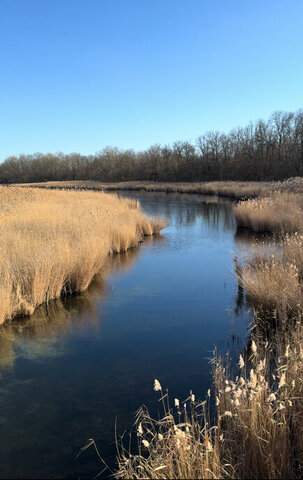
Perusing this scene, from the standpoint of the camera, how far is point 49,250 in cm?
735

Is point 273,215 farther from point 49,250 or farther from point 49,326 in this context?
point 49,326

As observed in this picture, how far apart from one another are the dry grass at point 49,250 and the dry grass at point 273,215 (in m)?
4.84

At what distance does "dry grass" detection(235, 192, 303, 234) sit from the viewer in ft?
39.0

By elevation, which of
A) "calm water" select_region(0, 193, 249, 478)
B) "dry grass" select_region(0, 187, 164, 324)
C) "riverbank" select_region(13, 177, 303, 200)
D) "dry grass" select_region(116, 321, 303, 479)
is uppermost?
"riverbank" select_region(13, 177, 303, 200)

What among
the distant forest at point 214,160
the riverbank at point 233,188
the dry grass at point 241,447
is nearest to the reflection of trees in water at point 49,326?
the dry grass at point 241,447

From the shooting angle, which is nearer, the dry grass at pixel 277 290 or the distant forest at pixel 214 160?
the dry grass at pixel 277 290

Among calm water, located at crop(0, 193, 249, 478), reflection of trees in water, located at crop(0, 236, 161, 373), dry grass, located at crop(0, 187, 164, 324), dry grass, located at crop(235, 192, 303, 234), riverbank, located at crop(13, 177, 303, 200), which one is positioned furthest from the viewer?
riverbank, located at crop(13, 177, 303, 200)

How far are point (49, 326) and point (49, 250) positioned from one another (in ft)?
6.45

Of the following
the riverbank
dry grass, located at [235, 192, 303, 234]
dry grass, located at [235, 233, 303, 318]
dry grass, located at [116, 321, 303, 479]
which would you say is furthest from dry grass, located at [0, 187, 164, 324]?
the riverbank

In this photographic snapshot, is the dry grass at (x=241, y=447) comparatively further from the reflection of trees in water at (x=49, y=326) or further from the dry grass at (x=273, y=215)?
the dry grass at (x=273, y=215)

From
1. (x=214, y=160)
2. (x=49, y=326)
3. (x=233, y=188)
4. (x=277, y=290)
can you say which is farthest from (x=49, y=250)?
(x=214, y=160)

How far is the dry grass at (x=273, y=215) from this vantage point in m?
11.9

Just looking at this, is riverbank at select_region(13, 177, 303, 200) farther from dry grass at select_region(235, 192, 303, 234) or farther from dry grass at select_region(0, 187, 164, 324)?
dry grass at select_region(0, 187, 164, 324)

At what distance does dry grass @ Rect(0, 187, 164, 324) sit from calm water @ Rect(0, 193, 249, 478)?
0.33 meters
